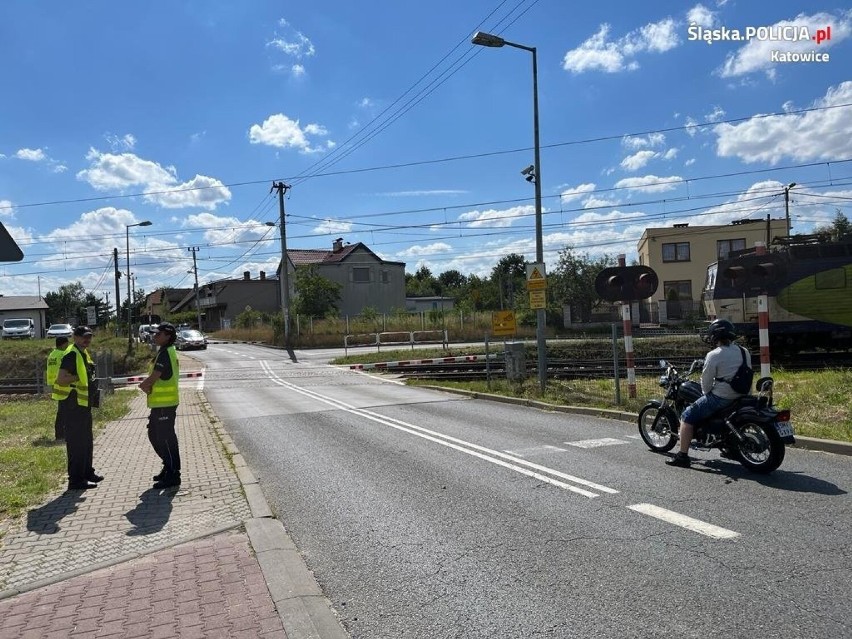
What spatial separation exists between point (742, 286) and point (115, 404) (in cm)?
1388

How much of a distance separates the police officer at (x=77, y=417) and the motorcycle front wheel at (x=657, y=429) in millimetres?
6528

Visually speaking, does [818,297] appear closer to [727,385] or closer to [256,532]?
[727,385]

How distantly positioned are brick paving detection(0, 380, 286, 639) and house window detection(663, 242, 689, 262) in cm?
5276

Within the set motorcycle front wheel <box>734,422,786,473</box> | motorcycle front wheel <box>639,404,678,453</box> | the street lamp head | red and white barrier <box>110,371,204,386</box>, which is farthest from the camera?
red and white barrier <box>110,371,204,386</box>

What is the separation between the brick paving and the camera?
3693mm

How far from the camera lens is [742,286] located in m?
10.1

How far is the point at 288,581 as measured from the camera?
4250 mm

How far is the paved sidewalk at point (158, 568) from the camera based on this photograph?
368 centimetres

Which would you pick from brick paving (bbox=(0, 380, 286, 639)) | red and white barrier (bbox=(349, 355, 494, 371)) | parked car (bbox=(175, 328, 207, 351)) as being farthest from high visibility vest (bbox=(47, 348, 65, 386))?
parked car (bbox=(175, 328, 207, 351))

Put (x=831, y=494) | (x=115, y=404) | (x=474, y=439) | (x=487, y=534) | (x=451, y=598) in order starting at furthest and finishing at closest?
1. (x=115, y=404)
2. (x=474, y=439)
3. (x=831, y=494)
4. (x=487, y=534)
5. (x=451, y=598)

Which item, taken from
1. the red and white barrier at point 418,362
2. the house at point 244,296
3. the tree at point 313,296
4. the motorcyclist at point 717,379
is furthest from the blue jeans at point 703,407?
the house at point 244,296

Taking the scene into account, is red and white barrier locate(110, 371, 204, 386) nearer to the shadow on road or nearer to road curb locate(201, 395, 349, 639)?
road curb locate(201, 395, 349, 639)

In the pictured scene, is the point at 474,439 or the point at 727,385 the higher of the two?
the point at 727,385

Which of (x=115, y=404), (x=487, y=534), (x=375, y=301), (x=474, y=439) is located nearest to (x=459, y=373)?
(x=115, y=404)
